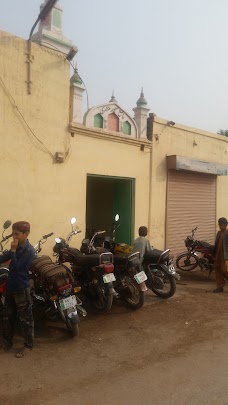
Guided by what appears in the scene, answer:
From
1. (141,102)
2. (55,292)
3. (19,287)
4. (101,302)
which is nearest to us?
(19,287)

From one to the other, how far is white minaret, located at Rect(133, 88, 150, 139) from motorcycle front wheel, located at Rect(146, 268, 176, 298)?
4.06m

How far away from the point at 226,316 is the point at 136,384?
2798mm

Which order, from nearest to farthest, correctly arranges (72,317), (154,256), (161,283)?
1. (72,317)
2. (154,256)
3. (161,283)

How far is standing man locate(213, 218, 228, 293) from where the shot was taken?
730 cm

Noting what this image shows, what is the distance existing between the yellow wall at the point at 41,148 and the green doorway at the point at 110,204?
2.25 ft

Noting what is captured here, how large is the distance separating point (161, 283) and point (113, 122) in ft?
13.6

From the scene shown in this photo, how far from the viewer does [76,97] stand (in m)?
7.79

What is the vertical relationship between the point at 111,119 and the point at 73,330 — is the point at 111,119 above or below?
above

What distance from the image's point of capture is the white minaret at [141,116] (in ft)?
30.5

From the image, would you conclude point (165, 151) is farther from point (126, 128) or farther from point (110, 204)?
point (110, 204)

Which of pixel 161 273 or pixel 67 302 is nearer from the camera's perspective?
pixel 67 302

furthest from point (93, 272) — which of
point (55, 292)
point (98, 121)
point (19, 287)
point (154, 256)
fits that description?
point (98, 121)

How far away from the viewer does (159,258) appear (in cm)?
643

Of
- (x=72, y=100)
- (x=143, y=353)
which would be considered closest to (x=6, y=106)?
(x=72, y=100)
